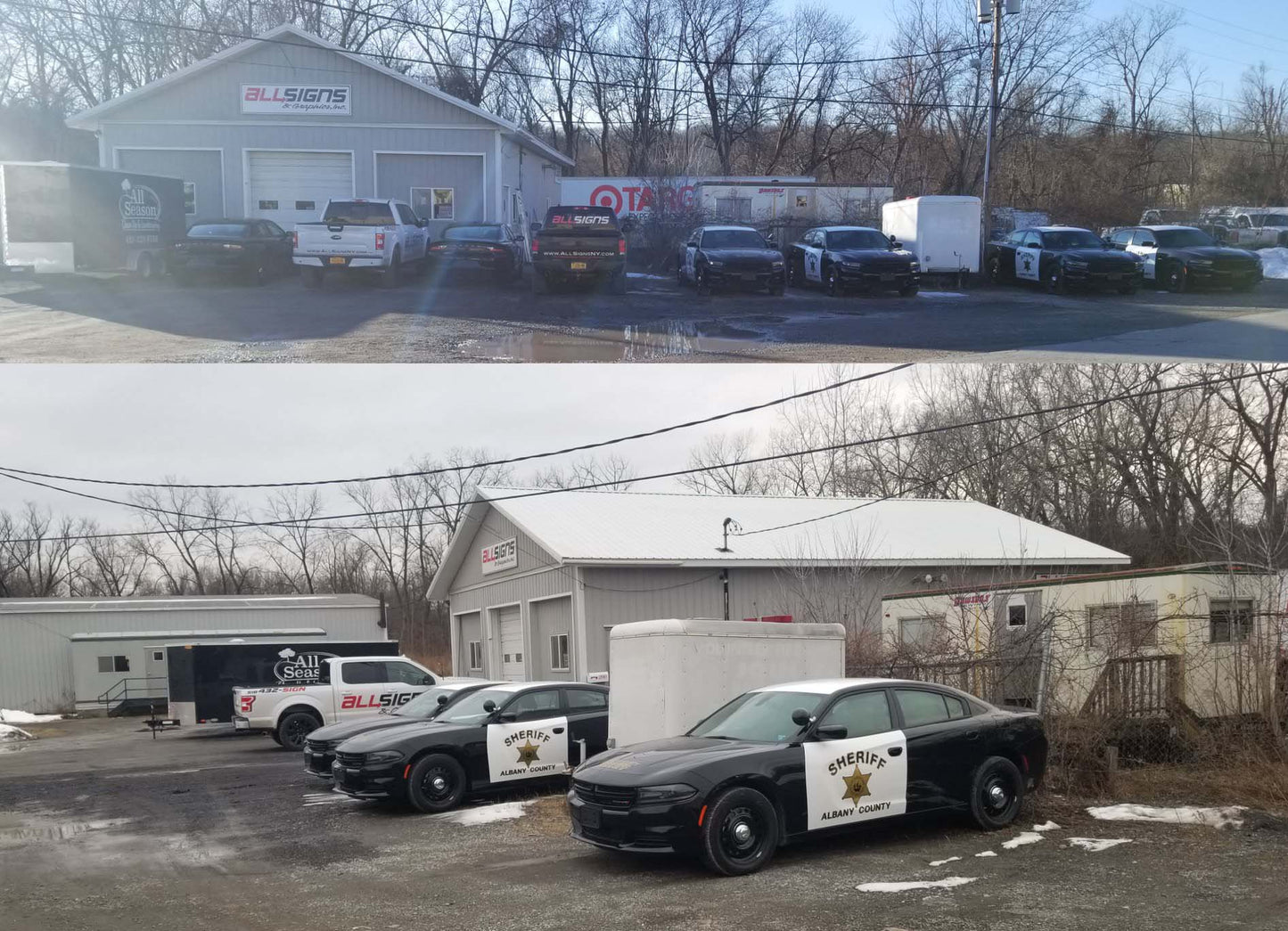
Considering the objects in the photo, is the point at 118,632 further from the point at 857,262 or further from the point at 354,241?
the point at 857,262

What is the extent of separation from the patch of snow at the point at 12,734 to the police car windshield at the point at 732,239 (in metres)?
19.5

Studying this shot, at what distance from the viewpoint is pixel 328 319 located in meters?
16.7

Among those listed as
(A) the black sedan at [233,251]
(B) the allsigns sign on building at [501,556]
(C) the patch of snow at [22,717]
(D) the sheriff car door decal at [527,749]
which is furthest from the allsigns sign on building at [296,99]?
(C) the patch of snow at [22,717]

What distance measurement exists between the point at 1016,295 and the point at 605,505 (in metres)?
9.96

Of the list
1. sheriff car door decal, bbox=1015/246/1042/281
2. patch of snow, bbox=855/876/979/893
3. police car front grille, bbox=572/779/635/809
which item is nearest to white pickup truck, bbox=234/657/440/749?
police car front grille, bbox=572/779/635/809

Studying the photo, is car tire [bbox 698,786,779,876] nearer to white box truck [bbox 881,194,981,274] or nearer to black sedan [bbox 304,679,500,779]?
black sedan [bbox 304,679,500,779]

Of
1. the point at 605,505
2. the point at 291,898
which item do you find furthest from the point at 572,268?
the point at 291,898

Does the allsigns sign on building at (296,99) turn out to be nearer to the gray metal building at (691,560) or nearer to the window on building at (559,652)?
the gray metal building at (691,560)

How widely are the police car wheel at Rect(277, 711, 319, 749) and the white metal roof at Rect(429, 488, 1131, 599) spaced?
17.9ft

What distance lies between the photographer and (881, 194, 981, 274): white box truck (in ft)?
73.1

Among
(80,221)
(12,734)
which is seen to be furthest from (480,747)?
(12,734)

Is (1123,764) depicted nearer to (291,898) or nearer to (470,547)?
(291,898)

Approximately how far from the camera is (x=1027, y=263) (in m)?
22.6

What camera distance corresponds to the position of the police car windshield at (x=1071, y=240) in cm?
2206
